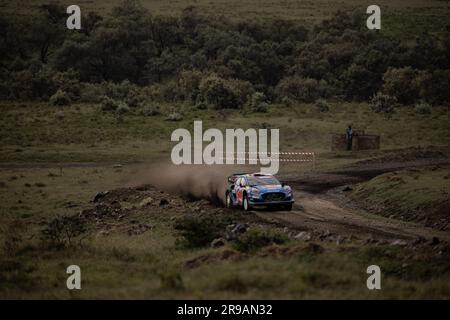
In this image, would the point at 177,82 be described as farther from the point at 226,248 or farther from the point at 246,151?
the point at 226,248

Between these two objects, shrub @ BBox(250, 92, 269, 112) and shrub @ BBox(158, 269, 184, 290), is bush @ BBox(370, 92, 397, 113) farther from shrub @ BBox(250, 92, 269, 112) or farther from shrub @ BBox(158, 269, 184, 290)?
shrub @ BBox(158, 269, 184, 290)

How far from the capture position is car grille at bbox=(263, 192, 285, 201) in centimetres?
2988

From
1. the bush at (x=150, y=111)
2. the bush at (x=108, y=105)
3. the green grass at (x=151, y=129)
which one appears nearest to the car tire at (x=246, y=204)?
the green grass at (x=151, y=129)

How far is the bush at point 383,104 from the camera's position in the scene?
69062mm

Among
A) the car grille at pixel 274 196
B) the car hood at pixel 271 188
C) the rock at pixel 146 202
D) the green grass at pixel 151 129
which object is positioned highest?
the car hood at pixel 271 188

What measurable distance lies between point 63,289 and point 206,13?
101852mm

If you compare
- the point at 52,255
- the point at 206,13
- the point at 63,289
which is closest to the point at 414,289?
the point at 63,289

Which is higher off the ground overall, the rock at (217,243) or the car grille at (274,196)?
the rock at (217,243)

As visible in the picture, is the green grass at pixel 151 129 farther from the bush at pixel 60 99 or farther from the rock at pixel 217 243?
the rock at pixel 217 243

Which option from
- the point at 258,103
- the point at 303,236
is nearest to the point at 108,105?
the point at 258,103

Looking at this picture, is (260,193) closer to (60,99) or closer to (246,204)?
(246,204)

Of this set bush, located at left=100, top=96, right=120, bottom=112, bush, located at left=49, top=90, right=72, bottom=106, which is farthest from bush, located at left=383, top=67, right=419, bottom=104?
bush, located at left=49, top=90, right=72, bottom=106

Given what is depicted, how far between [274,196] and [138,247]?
26.2 feet

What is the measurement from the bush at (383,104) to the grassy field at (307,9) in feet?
117
